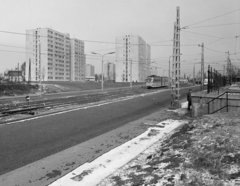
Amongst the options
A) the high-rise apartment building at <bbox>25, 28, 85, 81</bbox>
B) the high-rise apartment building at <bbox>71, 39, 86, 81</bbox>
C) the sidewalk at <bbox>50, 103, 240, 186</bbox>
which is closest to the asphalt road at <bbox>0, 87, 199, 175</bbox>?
the sidewalk at <bbox>50, 103, 240, 186</bbox>

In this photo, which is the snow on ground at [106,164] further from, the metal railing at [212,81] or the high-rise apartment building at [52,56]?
the high-rise apartment building at [52,56]

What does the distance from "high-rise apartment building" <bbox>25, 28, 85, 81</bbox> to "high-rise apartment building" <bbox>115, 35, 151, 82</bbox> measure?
2420cm

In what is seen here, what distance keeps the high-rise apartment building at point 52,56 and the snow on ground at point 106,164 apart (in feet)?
304

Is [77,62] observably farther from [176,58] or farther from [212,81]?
[176,58]

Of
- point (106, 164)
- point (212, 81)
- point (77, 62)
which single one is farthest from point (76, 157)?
point (77, 62)

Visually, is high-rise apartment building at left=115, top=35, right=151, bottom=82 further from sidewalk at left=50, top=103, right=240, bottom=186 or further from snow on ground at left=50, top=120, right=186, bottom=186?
sidewalk at left=50, top=103, right=240, bottom=186

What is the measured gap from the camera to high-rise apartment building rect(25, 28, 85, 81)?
103 m

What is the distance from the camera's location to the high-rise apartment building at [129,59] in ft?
392

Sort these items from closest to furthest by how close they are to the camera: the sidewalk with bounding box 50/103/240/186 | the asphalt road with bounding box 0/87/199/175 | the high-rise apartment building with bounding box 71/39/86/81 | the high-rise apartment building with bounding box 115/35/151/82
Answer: the sidewalk with bounding box 50/103/240/186, the asphalt road with bounding box 0/87/199/175, the high-rise apartment building with bounding box 115/35/151/82, the high-rise apartment building with bounding box 71/39/86/81

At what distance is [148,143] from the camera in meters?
8.09

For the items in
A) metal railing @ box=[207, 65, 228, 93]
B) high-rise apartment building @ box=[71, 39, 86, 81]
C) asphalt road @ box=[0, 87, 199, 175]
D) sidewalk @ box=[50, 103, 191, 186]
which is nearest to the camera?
sidewalk @ box=[50, 103, 191, 186]

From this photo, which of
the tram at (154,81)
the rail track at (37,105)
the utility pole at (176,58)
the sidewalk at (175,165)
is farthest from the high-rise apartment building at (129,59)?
the sidewalk at (175,165)

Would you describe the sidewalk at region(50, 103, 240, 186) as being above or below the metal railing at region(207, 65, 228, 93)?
below

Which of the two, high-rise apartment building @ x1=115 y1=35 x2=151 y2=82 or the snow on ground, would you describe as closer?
the snow on ground
